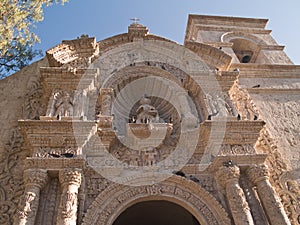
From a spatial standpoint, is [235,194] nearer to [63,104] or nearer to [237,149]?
[237,149]

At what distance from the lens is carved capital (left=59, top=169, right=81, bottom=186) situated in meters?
5.12

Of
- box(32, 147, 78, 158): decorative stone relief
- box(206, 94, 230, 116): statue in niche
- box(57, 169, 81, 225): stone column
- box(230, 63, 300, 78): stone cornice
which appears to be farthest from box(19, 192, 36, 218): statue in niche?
box(230, 63, 300, 78): stone cornice

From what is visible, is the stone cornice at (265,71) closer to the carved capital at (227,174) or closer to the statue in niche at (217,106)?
the statue in niche at (217,106)

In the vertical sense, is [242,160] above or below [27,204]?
above

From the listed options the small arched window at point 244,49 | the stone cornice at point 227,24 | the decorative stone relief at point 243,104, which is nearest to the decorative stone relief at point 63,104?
the decorative stone relief at point 243,104

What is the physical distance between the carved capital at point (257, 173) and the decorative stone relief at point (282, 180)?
27.3 inches

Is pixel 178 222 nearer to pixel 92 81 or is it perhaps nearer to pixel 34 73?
pixel 92 81

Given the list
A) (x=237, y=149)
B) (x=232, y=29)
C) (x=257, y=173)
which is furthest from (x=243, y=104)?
(x=232, y=29)

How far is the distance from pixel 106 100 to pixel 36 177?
248 centimetres

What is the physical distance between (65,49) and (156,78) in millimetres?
2527

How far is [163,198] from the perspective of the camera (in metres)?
5.56

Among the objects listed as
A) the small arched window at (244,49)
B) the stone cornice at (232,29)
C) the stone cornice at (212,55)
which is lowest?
the stone cornice at (212,55)

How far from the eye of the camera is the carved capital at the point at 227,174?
5.50 metres

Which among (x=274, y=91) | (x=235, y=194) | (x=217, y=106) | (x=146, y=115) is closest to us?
(x=235, y=194)
